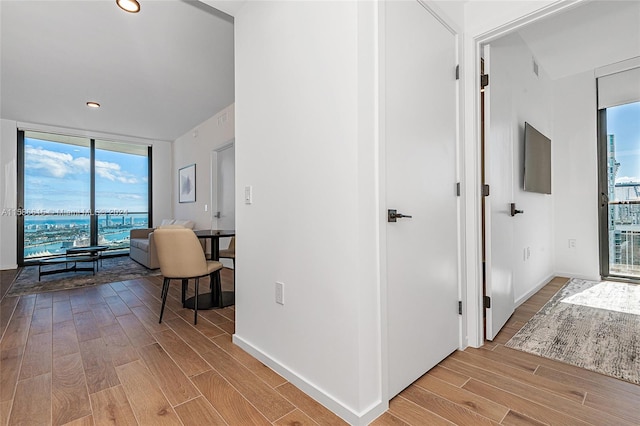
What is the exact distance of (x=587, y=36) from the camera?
3.08 meters

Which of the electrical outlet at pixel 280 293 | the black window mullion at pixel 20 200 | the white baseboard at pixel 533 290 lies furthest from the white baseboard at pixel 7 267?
the white baseboard at pixel 533 290

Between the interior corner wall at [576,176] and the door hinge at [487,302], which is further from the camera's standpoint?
the interior corner wall at [576,176]


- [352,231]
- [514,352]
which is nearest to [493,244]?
[514,352]

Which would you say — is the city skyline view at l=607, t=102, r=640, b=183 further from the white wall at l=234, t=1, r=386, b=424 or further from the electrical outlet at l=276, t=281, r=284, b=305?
the electrical outlet at l=276, t=281, r=284, b=305

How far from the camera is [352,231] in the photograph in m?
1.35

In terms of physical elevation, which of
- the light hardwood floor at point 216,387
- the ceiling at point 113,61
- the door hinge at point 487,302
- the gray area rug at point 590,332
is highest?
the ceiling at point 113,61

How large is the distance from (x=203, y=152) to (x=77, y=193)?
110 inches

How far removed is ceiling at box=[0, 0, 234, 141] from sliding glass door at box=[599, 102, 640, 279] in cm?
479

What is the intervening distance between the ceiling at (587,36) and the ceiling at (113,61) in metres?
3.06

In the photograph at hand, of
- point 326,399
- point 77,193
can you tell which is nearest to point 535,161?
point 326,399

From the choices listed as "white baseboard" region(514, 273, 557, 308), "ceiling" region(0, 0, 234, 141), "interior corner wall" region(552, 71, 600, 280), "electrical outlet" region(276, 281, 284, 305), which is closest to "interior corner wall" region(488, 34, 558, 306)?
"white baseboard" region(514, 273, 557, 308)

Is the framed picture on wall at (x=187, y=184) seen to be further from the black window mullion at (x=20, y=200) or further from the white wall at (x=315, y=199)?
the white wall at (x=315, y=199)

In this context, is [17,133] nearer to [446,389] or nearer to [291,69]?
[291,69]

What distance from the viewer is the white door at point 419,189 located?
5.10 feet
